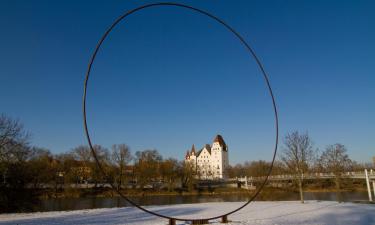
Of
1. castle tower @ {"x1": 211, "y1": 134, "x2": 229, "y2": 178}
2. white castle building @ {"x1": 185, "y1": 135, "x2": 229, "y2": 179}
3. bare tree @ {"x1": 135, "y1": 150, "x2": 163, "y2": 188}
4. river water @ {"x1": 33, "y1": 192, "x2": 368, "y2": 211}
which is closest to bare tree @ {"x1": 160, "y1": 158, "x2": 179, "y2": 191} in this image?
bare tree @ {"x1": 135, "y1": 150, "x2": 163, "y2": 188}

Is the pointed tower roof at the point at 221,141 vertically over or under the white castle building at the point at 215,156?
over

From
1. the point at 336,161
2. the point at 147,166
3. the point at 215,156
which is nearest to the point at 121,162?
the point at 147,166

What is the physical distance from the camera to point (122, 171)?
6097cm

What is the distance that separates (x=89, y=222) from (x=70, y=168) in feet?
159

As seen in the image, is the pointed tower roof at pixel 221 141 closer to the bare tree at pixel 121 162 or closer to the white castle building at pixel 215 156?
the white castle building at pixel 215 156

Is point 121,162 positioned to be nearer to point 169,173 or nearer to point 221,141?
point 169,173

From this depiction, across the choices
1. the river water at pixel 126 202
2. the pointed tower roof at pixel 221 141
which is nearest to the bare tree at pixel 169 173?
the river water at pixel 126 202

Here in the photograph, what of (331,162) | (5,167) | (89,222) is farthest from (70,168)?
(331,162)

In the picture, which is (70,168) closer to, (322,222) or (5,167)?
(5,167)

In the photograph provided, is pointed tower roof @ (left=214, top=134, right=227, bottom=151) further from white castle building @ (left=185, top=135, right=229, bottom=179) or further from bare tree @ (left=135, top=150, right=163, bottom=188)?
bare tree @ (left=135, top=150, right=163, bottom=188)

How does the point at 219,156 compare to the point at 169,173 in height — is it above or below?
above

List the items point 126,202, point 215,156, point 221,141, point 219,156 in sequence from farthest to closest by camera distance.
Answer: point 221,141 → point 215,156 → point 219,156 → point 126,202

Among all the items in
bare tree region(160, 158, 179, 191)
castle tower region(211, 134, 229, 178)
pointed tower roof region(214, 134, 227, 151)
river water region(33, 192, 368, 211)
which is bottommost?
river water region(33, 192, 368, 211)

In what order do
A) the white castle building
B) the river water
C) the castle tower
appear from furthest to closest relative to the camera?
the white castle building
the castle tower
the river water
